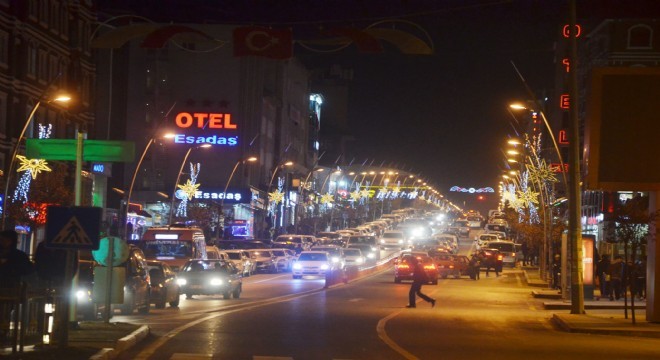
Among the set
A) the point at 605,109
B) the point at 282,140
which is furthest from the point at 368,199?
the point at 605,109

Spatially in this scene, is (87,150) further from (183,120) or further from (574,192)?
(183,120)

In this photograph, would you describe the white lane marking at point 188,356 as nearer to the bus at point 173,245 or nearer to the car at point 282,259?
the bus at point 173,245

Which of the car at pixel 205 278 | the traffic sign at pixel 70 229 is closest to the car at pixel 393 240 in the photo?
the car at pixel 205 278

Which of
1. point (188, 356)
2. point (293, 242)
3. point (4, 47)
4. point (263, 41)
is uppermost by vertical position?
point (4, 47)

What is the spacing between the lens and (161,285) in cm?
3188

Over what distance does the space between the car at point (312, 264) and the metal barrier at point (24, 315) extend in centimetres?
3881

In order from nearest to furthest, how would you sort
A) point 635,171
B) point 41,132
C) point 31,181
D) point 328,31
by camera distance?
point 328,31, point 635,171, point 31,181, point 41,132

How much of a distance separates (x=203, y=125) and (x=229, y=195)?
271 inches

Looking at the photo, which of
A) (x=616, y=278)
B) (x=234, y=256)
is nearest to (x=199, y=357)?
(x=616, y=278)

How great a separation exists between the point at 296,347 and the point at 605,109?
41.2 feet

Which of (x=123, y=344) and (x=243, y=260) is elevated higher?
(x=243, y=260)

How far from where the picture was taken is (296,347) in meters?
20.5

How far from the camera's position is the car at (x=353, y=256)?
236 feet

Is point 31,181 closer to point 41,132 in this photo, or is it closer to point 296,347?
point 41,132
